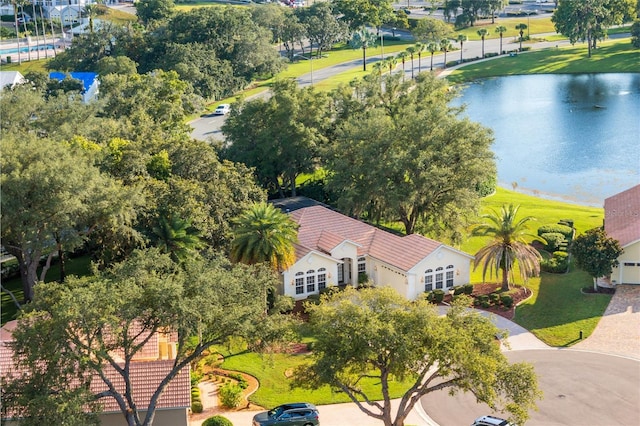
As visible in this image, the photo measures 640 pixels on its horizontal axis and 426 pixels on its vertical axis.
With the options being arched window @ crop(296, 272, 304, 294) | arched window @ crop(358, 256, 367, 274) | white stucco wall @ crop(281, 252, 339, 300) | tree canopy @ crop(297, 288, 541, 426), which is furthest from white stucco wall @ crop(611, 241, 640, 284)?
tree canopy @ crop(297, 288, 541, 426)

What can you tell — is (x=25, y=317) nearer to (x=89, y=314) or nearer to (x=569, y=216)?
(x=89, y=314)

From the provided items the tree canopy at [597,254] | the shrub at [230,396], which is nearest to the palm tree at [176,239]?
the shrub at [230,396]

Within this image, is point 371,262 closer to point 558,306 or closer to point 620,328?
point 558,306

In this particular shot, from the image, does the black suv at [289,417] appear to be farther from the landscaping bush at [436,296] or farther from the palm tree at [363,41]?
the palm tree at [363,41]

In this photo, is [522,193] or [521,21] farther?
[521,21]

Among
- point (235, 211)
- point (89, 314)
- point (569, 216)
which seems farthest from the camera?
point (569, 216)

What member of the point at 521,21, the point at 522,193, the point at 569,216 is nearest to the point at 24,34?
the point at 521,21

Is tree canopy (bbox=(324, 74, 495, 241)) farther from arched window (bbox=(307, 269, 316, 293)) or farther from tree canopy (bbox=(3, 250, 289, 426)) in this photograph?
tree canopy (bbox=(3, 250, 289, 426))

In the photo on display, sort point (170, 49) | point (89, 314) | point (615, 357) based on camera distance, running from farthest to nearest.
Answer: point (170, 49) → point (615, 357) → point (89, 314)
